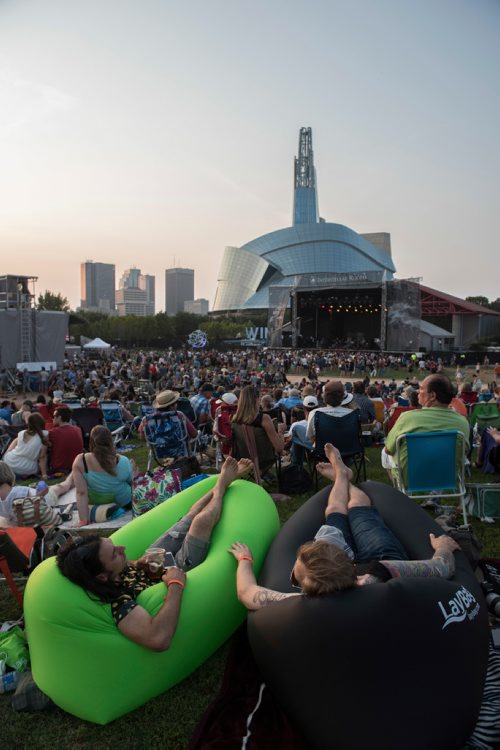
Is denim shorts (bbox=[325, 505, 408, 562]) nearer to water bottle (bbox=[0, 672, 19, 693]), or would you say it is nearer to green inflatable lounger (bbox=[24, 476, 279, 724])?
green inflatable lounger (bbox=[24, 476, 279, 724])

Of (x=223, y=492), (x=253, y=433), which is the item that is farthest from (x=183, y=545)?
(x=253, y=433)

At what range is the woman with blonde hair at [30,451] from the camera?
6414 mm

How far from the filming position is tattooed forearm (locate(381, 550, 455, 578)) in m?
2.27

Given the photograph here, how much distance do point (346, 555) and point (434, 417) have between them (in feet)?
7.94

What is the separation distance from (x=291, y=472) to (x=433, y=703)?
12.2ft

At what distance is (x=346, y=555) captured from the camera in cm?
206

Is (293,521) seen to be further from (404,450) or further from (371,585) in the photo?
(404,450)

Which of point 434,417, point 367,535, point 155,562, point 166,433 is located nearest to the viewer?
point 155,562

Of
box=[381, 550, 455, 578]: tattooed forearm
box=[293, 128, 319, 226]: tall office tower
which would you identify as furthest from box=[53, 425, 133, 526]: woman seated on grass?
box=[293, 128, 319, 226]: tall office tower

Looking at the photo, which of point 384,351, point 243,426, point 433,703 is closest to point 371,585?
point 433,703

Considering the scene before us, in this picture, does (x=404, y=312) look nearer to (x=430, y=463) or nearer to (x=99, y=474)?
(x=430, y=463)

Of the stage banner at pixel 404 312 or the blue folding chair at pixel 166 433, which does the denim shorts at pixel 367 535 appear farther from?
the stage banner at pixel 404 312

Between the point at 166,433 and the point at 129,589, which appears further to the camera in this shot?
the point at 166,433

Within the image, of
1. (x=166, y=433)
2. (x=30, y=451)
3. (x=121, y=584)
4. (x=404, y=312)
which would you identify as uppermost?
(x=404, y=312)
